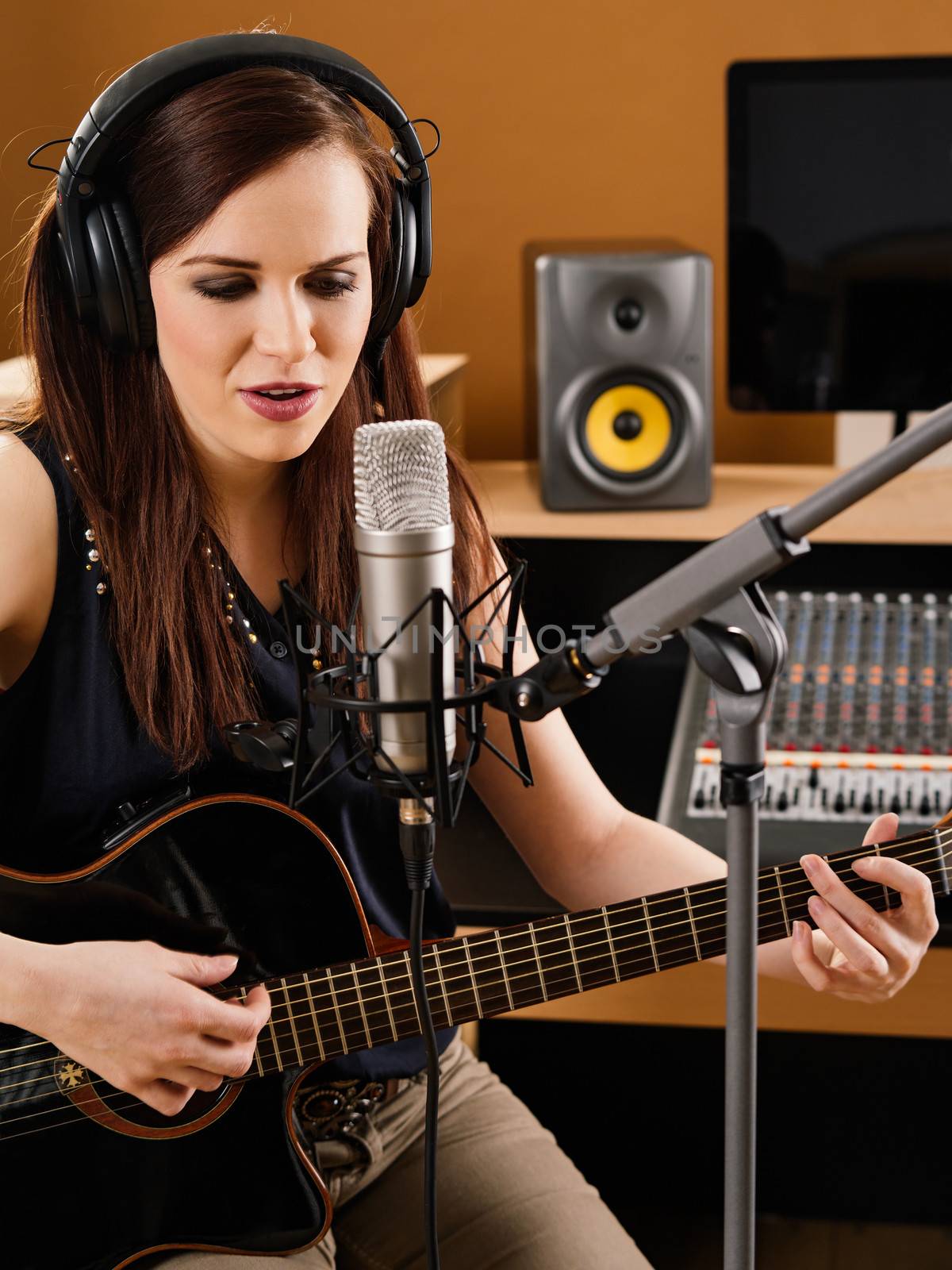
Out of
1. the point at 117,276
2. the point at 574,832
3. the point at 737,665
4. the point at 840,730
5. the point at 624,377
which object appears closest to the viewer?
the point at 737,665

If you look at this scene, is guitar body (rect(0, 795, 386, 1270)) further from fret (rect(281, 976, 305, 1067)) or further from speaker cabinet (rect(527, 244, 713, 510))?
speaker cabinet (rect(527, 244, 713, 510))

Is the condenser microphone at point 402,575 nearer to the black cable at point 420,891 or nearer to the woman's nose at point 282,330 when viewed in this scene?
the black cable at point 420,891

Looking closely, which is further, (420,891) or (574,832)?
(574,832)

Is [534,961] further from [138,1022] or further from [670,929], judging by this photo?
[138,1022]

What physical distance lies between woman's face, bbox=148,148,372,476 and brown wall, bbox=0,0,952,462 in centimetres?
92

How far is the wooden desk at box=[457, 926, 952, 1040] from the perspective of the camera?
47.4 inches

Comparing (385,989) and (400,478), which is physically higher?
(400,478)

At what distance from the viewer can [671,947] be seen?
36.6 inches

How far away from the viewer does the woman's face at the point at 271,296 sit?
0.88 meters

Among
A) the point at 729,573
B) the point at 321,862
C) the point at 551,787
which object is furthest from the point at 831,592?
the point at 729,573

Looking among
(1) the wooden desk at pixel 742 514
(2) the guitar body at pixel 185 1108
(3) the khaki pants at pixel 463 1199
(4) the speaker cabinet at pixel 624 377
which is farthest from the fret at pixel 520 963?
(4) the speaker cabinet at pixel 624 377

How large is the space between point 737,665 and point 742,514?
1.01 m

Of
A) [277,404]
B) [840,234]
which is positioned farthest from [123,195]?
[840,234]

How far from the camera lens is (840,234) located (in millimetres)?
1576
